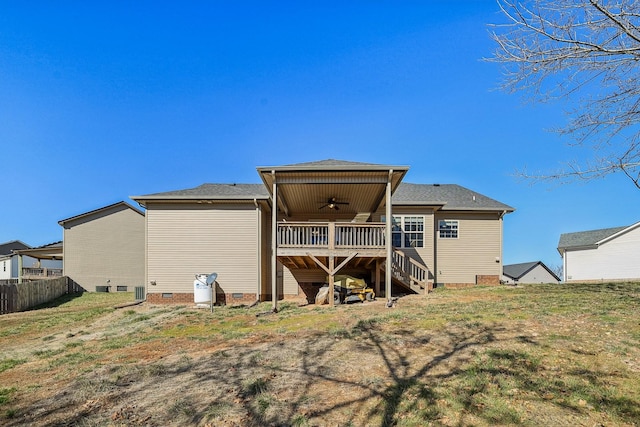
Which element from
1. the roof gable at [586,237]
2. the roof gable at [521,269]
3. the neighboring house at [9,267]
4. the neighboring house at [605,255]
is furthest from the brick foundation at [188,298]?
the roof gable at [521,269]

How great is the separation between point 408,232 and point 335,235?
501cm

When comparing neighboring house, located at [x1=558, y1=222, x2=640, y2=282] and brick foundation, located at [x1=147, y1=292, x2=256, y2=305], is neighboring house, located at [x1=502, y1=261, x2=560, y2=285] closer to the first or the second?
neighboring house, located at [x1=558, y1=222, x2=640, y2=282]

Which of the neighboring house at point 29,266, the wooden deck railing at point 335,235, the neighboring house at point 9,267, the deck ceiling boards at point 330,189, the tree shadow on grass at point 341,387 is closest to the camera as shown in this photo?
the tree shadow on grass at point 341,387

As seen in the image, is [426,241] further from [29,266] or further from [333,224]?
[29,266]

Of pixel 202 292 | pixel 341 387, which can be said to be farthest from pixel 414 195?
pixel 341 387

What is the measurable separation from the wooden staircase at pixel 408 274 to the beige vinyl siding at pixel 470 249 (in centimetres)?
230

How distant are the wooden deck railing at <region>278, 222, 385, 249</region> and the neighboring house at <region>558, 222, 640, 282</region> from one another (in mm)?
21553

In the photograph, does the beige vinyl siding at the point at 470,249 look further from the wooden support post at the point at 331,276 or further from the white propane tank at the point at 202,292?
the white propane tank at the point at 202,292

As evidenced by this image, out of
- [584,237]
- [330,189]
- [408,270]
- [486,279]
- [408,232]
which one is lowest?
[486,279]

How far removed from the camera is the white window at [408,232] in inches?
575

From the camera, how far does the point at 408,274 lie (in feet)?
42.0

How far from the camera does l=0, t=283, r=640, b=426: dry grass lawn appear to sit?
3516mm

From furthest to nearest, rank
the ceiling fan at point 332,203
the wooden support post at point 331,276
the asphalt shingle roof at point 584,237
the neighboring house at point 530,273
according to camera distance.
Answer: the neighboring house at point 530,273
the asphalt shingle roof at point 584,237
the ceiling fan at point 332,203
the wooden support post at point 331,276

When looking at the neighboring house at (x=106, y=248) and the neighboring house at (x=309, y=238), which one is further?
the neighboring house at (x=106, y=248)
